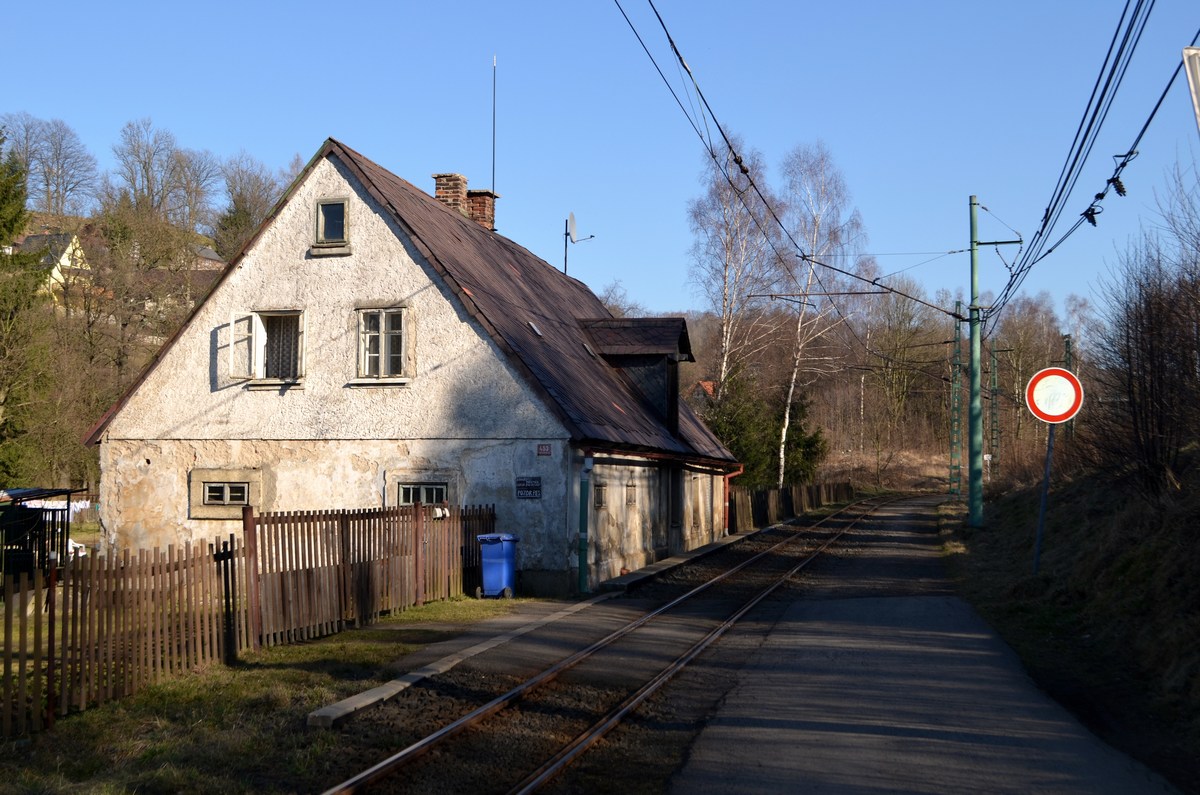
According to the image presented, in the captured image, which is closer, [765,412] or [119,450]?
[119,450]

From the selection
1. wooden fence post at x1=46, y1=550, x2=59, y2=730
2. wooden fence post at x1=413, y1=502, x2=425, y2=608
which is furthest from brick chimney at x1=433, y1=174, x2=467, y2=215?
wooden fence post at x1=46, y1=550, x2=59, y2=730

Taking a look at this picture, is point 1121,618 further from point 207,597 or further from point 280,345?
point 280,345

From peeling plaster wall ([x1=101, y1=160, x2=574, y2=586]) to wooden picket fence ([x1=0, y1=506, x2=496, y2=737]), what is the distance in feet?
5.55

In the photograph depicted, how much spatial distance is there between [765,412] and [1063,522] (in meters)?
25.2

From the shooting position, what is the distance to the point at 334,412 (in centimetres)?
1872

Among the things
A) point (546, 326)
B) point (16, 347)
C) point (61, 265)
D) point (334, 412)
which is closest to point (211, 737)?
point (334, 412)

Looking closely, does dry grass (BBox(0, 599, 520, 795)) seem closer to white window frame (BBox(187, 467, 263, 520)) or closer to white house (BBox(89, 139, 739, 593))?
white house (BBox(89, 139, 739, 593))

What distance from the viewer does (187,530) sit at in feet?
63.8

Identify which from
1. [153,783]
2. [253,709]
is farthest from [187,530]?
[153,783]

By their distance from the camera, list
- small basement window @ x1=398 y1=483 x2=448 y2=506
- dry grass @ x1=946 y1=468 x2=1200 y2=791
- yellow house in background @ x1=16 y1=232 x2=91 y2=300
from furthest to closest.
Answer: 1. yellow house in background @ x1=16 y1=232 x2=91 y2=300
2. small basement window @ x1=398 y1=483 x2=448 y2=506
3. dry grass @ x1=946 y1=468 x2=1200 y2=791

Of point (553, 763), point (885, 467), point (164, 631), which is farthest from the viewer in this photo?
point (885, 467)

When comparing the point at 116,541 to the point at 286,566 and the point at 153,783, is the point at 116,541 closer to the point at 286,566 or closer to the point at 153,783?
the point at 286,566

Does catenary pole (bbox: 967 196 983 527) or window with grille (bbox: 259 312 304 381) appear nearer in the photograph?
window with grille (bbox: 259 312 304 381)

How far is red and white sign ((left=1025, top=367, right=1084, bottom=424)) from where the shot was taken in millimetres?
14180
